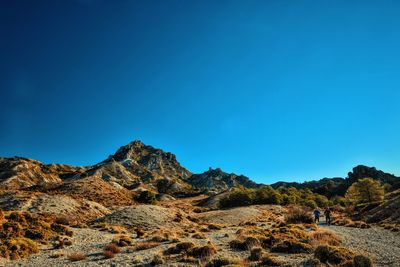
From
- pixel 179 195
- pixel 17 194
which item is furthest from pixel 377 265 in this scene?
pixel 179 195

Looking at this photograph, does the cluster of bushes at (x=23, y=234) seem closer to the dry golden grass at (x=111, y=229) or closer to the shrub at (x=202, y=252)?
the dry golden grass at (x=111, y=229)

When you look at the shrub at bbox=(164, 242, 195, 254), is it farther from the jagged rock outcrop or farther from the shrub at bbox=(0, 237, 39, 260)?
the jagged rock outcrop

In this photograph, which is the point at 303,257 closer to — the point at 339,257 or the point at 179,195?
the point at 339,257

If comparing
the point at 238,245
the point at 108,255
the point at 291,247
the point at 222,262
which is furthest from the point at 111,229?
the point at 222,262

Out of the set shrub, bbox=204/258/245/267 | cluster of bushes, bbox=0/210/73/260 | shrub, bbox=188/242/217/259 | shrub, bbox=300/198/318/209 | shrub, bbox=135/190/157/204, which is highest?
shrub, bbox=135/190/157/204

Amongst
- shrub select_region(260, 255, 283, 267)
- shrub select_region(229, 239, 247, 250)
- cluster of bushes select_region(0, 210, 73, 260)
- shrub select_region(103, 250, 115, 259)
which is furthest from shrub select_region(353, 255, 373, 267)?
cluster of bushes select_region(0, 210, 73, 260)

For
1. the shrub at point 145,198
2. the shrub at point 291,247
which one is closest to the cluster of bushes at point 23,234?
the shrub at point 291,247

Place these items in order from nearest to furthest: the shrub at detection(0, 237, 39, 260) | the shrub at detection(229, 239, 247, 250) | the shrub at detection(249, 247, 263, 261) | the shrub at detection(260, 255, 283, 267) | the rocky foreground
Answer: the shrub at detection(260, 255, 283, 267) → the shrub at detection(249, 247, 263, 261) → the rocky foreground → the shrub at detection(0, 237, 39, 260) → the shrub at detection(229, 239, 247, 250)

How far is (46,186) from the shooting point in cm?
7394

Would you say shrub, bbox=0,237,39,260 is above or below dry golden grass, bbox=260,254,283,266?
above

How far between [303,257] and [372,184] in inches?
3191

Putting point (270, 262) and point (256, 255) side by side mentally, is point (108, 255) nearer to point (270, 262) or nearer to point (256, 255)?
point (256, 255)

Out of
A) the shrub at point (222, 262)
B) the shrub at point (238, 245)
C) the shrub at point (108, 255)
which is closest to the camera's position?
the shrub at point (222, 262)

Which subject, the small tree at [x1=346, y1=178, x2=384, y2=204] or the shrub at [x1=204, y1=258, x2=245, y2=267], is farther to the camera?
the small tree at [x1=346, y1=178, x2=384, y2=204]
